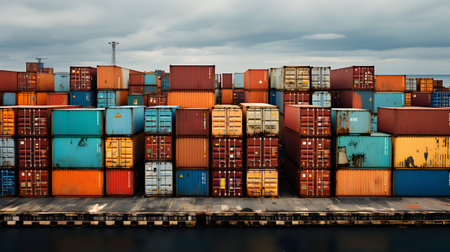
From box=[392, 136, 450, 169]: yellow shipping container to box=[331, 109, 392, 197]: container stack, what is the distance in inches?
31.7

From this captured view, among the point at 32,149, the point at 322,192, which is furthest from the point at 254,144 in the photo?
the point at 32,149

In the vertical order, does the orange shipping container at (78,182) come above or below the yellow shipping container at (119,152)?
below

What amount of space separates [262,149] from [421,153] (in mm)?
12613

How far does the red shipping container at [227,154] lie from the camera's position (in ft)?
83.3

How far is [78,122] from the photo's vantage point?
990 inches

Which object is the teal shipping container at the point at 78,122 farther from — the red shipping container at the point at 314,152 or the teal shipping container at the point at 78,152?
the red shipping container at the point at 314,152

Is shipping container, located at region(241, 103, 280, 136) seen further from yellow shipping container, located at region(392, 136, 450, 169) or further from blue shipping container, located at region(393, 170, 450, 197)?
blue shipping container, located at region(393, 170, 450, 197)

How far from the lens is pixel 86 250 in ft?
65.8

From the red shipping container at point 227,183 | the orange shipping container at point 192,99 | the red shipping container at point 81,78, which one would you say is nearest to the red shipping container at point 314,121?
the red shipping container at point 227,183

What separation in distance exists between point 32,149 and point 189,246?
15.0m

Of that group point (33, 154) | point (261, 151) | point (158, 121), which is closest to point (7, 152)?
point (33, 154)

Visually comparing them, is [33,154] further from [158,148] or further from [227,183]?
[227,183]

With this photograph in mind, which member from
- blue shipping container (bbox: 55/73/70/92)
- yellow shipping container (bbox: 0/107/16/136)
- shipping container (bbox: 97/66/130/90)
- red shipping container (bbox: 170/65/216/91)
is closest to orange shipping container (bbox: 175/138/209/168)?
red shipping container (bbox: 170/65/216/91)

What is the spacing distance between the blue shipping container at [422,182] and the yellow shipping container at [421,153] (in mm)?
578
